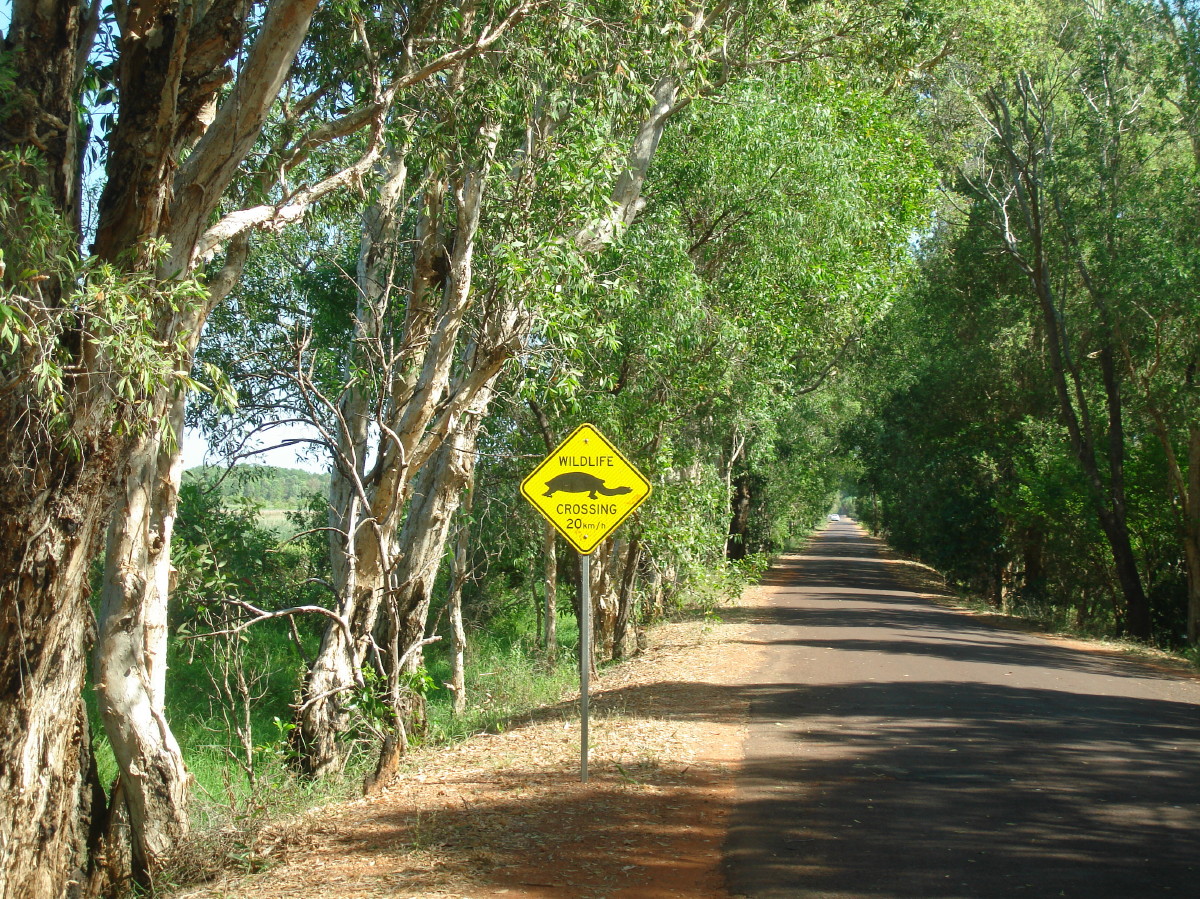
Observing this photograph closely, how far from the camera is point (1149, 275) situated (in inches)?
839

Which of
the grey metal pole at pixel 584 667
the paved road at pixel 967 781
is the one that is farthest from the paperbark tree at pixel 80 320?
the paved road at pixel 967 781

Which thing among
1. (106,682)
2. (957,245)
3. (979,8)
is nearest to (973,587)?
(957,245)

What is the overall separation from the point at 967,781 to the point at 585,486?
389 centimetres

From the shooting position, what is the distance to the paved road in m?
6.53

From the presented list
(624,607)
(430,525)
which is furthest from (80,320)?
(624,607)

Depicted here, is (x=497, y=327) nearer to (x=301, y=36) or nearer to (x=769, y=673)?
(x=301, y=36)

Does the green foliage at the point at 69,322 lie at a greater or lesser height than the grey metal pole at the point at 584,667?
greater

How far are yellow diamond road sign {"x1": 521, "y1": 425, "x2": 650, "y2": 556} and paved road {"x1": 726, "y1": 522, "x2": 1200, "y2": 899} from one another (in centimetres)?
250

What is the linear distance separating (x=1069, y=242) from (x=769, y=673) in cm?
1522

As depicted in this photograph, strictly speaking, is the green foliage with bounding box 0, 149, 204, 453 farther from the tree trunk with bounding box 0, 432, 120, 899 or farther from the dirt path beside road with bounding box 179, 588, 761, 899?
the dirt path beside road with bounding box 179, 588, 761, 899

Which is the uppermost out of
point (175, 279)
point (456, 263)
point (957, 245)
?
point (957, 245)

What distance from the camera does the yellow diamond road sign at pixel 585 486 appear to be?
9203 mm

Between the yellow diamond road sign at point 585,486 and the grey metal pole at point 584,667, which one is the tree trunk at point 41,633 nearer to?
the yellow diamond road sign at point 585,486

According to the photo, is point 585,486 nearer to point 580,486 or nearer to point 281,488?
point 580,486
